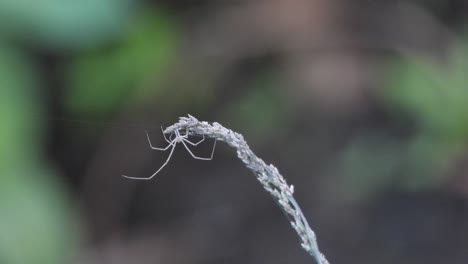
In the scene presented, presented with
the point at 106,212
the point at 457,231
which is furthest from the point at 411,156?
the point at 106,212

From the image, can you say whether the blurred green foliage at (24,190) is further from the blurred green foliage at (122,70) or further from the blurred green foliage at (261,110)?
the blurred green foliage at (261,110)

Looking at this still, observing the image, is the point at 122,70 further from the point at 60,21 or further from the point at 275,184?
the point at 275,184

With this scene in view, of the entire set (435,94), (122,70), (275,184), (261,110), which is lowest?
(275,184)

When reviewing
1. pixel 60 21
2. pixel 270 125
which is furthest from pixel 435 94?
pixel 60 21

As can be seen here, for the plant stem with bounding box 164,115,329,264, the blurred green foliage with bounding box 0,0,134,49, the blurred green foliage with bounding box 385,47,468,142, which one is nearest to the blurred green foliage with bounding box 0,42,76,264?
the blurred green foliage with bounding box 0,0,134,49

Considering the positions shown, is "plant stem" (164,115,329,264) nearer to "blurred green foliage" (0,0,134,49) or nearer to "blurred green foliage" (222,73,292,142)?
"blurred green foliage" (0,0,134,49)

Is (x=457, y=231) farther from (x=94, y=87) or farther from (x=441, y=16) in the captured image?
(x=94, y=87)
